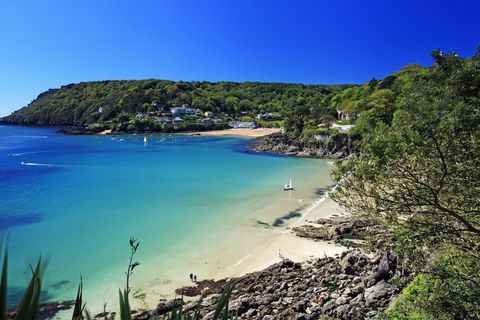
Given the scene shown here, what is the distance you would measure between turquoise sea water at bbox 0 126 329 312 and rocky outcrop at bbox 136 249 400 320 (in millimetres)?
2780

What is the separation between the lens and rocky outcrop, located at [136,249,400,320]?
11.2 m

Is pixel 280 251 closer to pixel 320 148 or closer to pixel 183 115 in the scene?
pixel 320 148

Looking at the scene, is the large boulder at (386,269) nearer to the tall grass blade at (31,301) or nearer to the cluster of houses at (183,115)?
the tall grass blade at (31,301)

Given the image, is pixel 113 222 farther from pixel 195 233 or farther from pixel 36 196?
pixel 36 196

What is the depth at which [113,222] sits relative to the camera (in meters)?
24.7

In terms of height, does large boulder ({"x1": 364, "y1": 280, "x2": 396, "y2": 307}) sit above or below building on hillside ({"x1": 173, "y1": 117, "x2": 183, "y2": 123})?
below

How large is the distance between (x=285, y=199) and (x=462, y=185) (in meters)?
23.4

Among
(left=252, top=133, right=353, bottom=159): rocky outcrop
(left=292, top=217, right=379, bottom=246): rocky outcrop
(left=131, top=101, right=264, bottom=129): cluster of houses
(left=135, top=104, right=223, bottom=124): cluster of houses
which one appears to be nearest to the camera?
(left=292, top=217, right=379, bottom=246): rocky outcrop

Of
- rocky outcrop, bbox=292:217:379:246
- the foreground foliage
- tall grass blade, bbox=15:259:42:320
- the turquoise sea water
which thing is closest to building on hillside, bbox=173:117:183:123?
the turquoise sea water

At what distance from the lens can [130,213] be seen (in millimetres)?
26859

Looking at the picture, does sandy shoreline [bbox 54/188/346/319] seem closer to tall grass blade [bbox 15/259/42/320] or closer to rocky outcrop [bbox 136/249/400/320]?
rocky outcrop [bbox 136/249/400/320]

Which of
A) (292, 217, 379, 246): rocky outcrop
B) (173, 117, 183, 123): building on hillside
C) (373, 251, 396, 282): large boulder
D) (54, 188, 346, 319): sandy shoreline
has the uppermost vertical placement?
(173, 117, 183, 123): building on hillside

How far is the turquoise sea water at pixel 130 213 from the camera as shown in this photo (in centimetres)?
1691

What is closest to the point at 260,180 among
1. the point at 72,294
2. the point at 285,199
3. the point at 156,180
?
the point at 285,199
